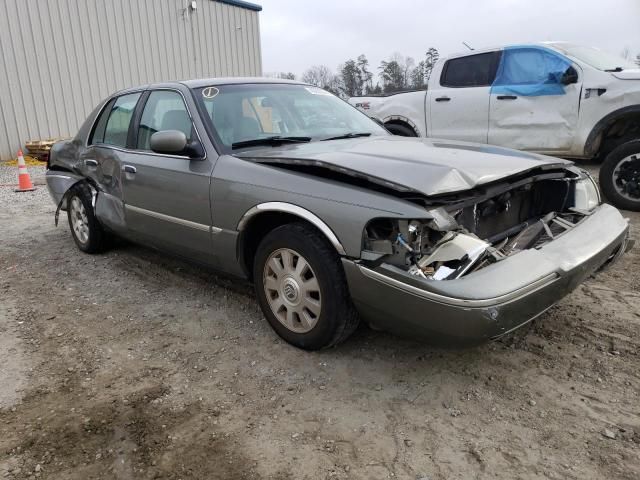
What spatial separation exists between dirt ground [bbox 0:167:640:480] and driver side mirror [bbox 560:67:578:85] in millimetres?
Answer: 3180

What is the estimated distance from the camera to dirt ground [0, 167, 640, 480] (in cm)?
217

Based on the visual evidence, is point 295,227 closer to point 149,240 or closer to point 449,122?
point 149,240

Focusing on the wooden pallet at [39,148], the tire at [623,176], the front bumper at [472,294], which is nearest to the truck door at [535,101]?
the tire at [623,176]

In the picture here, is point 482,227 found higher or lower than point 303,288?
higher

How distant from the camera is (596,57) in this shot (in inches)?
256

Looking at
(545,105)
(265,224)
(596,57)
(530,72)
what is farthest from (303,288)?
(596,57)

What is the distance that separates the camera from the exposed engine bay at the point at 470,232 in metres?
2.46

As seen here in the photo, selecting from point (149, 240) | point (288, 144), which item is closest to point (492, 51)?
point (288, 144)

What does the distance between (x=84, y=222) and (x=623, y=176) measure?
5530 mm

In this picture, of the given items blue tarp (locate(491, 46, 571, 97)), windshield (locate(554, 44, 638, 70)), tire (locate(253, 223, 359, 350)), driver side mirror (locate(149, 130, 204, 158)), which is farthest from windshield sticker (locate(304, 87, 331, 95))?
windshield (locate(554, 44, 638, 70))

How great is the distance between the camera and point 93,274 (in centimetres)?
462

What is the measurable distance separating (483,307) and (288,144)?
180cm

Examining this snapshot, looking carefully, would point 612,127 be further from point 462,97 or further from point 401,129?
point 401,129

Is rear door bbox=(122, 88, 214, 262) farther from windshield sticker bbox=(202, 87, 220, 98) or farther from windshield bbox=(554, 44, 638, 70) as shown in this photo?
windshield bbox=(554, 44, 638, 70)
